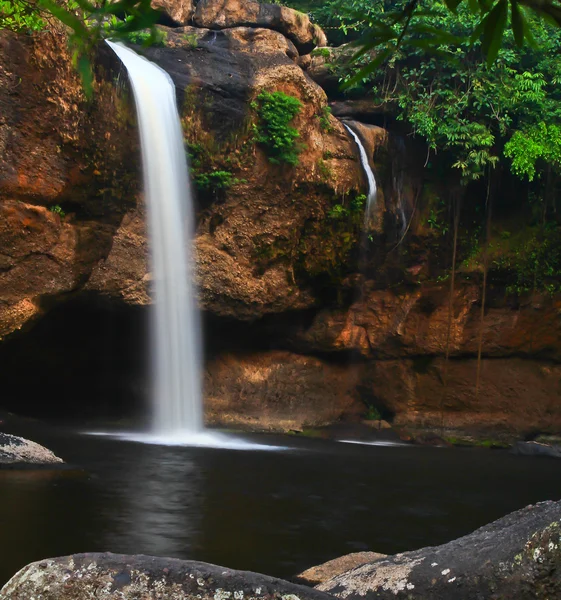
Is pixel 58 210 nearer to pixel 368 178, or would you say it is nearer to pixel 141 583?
pixel 368 178

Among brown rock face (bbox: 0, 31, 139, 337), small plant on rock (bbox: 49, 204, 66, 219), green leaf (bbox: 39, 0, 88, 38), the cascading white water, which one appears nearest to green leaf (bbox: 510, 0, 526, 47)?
green leaf (bbox: 39, 0, 88, 38)

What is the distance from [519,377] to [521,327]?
3.80 feet

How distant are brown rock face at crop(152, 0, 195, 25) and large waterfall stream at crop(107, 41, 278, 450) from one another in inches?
81.4

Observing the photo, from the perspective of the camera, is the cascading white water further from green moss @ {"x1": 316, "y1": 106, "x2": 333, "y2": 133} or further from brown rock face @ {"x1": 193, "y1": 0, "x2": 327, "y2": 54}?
brown rock face @ {"x1": 193, "y1": 0, "x2": 327, "y2": 54}

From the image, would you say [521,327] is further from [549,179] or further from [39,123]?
[39,123]

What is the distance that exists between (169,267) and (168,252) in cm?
30

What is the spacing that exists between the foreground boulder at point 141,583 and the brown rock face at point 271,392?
13596 millimetres

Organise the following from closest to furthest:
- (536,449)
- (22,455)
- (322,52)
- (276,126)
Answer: (22,455), (276,126), (536,449), (322,52)

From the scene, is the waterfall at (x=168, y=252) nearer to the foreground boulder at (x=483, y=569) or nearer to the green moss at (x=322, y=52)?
the green moss at (x=322, y=52)

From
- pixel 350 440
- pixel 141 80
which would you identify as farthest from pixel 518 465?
pixel 141 80

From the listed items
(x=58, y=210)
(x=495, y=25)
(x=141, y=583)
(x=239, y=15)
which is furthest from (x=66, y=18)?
(x=239, y=15)

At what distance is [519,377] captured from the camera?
17.5 meters

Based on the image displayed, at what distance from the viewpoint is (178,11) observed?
16.9 m

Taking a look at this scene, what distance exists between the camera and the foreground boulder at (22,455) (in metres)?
9.66
